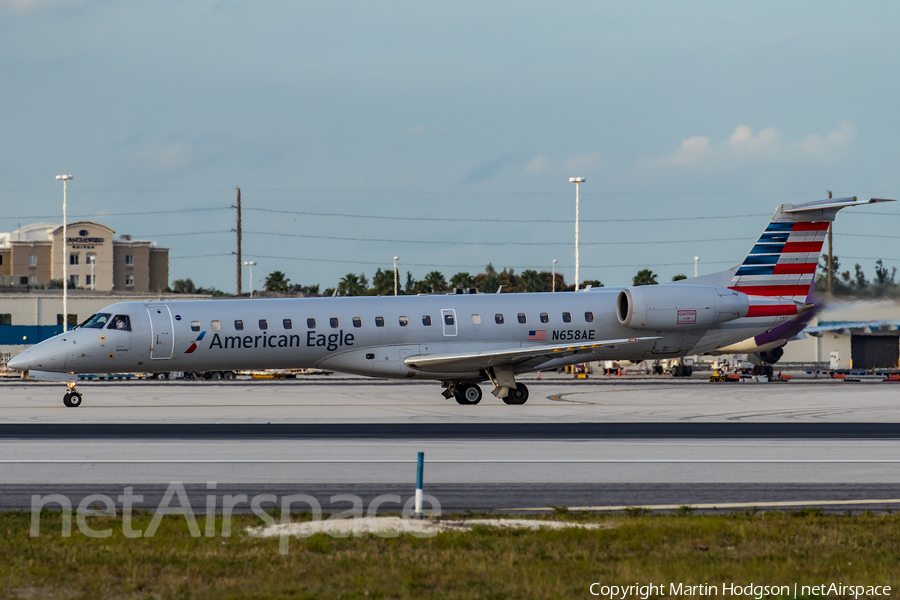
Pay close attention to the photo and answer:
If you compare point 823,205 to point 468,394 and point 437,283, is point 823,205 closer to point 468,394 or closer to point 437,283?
point 468,394

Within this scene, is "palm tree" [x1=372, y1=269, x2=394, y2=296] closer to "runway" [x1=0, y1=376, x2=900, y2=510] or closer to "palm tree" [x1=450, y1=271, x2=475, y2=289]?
"palm tree" [x1=450, y1=271, x2=475, y2=289]

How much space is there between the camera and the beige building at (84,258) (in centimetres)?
13962

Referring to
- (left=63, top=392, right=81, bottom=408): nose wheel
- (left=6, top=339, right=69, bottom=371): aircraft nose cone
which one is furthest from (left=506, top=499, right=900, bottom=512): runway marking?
(left=6, top=339, right=69, bottom=371): aircraft nose cone

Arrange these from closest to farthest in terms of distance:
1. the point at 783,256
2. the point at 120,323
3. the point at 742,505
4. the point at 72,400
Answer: the point at 742,505 → the point at 72,400 → the point at 120,323 → the point at 783,256

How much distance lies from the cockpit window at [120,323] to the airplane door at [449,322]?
10496mm

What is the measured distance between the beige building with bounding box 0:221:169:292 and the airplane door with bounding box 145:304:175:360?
354 feet

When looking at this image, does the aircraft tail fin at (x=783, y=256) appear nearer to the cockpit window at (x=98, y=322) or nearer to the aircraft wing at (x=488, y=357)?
the aircraft wing at (x=488, y=357)

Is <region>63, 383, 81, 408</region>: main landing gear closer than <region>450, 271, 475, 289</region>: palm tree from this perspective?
Yes

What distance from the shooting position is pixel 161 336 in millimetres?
31797

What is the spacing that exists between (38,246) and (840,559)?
14928 cm

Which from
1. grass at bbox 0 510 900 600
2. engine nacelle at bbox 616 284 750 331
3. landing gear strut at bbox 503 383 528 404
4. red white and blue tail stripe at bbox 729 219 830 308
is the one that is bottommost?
landing gear strut at bbox 503 383 528 404

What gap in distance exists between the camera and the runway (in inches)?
543

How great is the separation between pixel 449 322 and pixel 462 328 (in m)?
0.51

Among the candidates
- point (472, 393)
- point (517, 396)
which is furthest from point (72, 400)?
point (517, 396)
